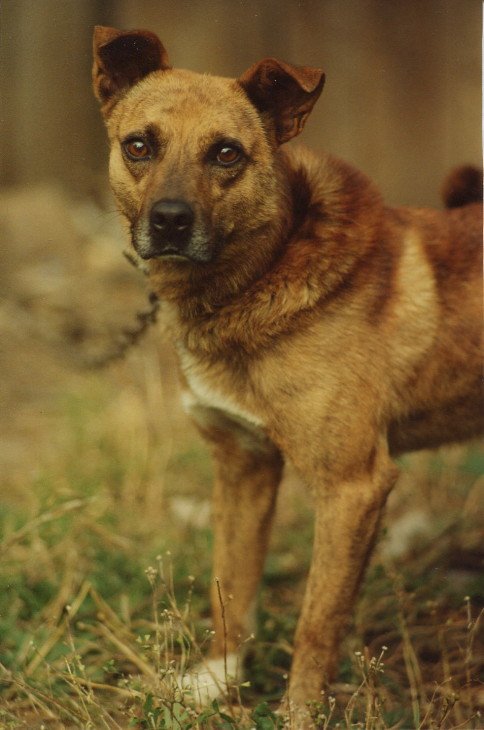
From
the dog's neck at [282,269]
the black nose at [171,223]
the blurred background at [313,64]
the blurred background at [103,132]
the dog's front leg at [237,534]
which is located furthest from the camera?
the blurred background at [103,132]

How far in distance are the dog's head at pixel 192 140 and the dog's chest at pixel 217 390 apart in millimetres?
420

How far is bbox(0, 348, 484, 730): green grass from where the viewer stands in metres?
2.54

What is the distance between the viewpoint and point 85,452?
434cm

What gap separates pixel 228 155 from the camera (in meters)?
2.59

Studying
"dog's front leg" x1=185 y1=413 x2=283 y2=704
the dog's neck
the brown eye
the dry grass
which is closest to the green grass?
the dry grass

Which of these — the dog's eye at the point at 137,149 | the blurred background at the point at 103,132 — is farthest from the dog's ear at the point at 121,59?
the blurred background at the point at 103,132

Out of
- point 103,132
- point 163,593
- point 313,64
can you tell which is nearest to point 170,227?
point 163,593

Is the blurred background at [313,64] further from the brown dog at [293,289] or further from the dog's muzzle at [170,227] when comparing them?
the dog's muzzle at [170,227]

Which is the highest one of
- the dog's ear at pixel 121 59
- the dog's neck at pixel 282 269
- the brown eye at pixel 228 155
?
the dog's ear at pixel 121 59

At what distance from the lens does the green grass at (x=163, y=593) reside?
8.32ft

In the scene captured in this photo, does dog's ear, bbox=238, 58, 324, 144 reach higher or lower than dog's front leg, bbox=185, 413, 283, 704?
higher

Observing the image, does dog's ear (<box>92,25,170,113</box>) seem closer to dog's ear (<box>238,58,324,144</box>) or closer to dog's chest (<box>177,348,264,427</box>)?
dog's ear (<box>238,58,324,144</box>)

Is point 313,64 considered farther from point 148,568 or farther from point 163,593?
→ point 148,568

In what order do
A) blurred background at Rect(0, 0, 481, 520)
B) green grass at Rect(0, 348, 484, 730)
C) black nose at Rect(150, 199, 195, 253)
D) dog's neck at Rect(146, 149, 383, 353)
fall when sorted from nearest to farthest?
1. black nose at Rect(150, 199, 195, 253)
2. green grass at Rect(0, 348, 484, 730)
3. dog's neck at Rect(146, 149, 383, 353)
4. blurred background at Rect(0, 0, 481, 520)
